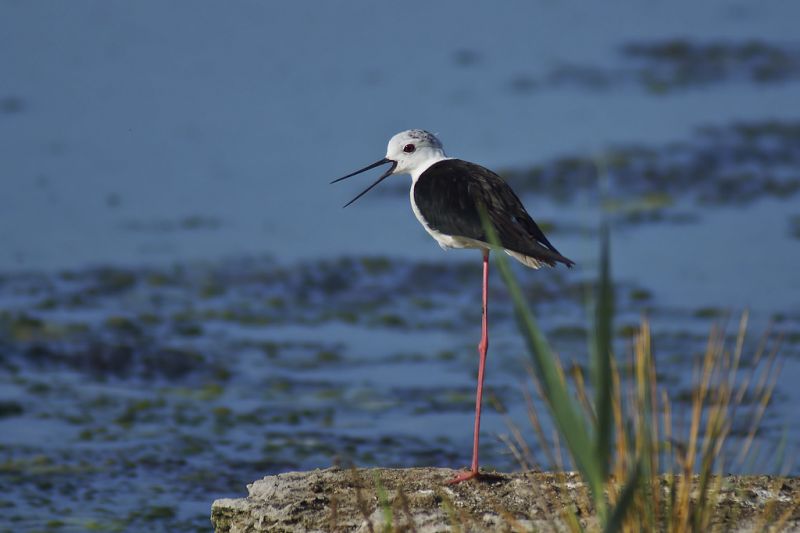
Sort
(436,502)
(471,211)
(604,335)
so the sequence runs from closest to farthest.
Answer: (604,335) → (436,502) → (471,211)

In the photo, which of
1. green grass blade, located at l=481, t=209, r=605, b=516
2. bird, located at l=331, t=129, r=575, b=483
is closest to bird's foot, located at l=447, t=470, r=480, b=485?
bird, located at l=331, t=129, r=575, b=483

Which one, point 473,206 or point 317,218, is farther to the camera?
point 317,218

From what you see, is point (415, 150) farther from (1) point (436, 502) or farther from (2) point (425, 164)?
(1) point (436, 502)

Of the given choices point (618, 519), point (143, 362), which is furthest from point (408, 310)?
point (618, 519)

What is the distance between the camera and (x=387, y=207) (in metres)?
9.98

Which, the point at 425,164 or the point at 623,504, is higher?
the point at 425,164

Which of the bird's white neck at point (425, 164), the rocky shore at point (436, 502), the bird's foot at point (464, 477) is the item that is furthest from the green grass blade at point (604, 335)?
the bird's white neck at point (425, 164)

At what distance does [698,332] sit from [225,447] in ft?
9.17

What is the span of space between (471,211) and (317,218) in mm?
4800

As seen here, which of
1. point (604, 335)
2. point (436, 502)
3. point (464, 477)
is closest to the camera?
point (604, 335)

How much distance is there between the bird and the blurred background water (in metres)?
0.94

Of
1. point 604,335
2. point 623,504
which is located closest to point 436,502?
point 623,504

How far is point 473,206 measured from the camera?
4828 millimetres

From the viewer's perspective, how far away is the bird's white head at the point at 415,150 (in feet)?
17.0
